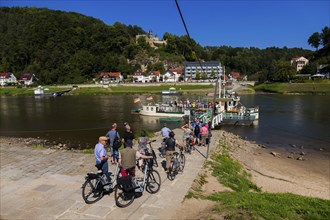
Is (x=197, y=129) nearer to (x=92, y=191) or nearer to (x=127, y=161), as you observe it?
(x=127, y=161)

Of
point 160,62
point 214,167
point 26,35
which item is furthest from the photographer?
point 26,35

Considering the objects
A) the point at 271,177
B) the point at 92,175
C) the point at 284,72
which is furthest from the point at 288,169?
the point at 284,72

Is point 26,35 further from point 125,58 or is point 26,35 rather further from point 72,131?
point 72,131

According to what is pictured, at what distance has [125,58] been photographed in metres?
183

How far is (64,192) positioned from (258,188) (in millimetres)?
9324

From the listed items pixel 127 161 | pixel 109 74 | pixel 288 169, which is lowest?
pixel 288 169

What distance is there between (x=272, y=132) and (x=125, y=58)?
156m

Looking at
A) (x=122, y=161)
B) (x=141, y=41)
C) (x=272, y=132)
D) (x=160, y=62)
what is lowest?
(x=272, y=132)

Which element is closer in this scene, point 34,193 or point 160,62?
point 34,193

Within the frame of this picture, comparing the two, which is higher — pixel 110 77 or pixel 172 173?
pixel 110 77

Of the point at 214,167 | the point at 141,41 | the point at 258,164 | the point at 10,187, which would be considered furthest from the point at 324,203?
the point at 141,41

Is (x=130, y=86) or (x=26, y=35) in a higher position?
(x=26, y=35)

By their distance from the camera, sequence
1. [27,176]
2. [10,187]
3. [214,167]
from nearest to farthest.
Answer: [10,187] < [27,176] < [214,167]

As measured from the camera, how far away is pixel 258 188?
14273 millimetres
